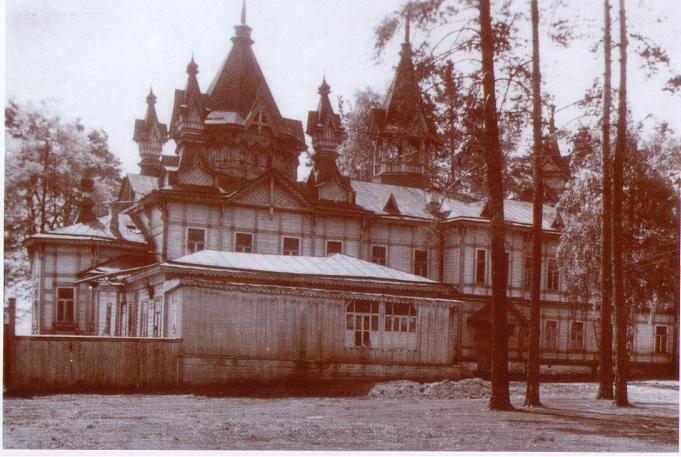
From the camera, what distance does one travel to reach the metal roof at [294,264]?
2112 centimetres

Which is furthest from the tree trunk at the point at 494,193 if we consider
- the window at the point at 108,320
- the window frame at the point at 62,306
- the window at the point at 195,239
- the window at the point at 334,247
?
the window at the point at 334,247

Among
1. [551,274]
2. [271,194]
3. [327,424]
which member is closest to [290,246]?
[271,194]

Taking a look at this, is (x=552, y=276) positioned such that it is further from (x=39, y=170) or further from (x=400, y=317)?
(x=39, y=170)

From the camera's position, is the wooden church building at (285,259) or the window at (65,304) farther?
the window at (65,304)

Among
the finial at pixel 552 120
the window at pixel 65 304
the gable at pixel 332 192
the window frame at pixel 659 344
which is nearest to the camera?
the finial at pixel 552 120

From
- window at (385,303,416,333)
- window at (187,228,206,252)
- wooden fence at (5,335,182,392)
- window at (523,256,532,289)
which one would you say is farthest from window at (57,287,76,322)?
window at (523,256,532,289)

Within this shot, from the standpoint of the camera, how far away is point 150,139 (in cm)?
2042

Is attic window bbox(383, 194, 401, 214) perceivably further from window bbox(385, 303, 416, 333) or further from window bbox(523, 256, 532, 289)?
window bbox(385, 303, 416, 333)

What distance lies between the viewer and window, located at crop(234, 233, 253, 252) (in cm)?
2573

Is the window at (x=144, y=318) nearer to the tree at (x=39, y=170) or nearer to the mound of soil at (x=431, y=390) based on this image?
the tree at (x=39, y=170)

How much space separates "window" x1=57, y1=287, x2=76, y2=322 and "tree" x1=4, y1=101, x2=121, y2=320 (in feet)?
9.37

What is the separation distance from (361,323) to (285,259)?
2.43 meters

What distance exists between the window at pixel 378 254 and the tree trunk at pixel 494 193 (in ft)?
45.3

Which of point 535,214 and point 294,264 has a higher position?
point 535,214
